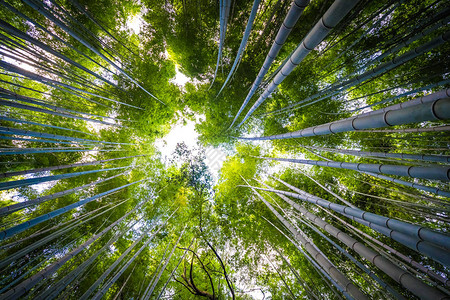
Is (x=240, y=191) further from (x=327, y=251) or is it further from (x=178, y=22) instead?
(x=178, y=22)

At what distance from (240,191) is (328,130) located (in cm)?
565

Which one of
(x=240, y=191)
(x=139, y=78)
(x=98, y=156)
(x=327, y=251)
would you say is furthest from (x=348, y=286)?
(x=98, y=156)

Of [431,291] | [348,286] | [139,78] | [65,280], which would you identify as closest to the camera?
[431,291]

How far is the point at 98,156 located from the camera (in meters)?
7.30

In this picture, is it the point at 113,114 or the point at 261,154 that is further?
the point at 261,154

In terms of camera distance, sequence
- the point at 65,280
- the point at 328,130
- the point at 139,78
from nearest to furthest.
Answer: the point at 328,130
the point at 65,280
the point at 139,78

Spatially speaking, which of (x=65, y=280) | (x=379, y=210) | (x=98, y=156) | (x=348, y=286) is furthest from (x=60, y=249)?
(x=379, y=210)

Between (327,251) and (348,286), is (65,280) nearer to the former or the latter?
(348,286)

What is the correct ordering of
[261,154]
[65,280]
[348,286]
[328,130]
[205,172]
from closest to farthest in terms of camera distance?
[328,130]
[348,286]
[65,280]
[205,172]
[261,154]

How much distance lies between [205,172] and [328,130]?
16.9 feet

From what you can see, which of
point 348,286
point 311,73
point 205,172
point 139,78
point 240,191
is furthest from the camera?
point 240,191

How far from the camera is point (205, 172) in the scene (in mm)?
6621

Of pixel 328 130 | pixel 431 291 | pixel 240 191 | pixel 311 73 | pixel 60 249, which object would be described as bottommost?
pixel 60 249

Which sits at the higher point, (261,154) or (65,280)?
(261,154)
